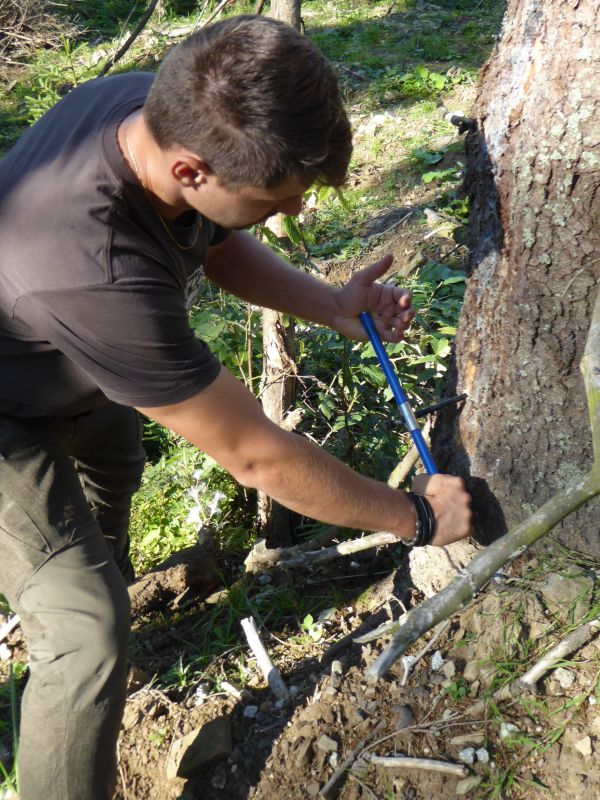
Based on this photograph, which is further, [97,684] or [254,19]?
[97,684]

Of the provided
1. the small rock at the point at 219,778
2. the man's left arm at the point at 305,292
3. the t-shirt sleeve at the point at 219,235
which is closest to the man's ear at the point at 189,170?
the t-shirt sleeve at the point at 219,235

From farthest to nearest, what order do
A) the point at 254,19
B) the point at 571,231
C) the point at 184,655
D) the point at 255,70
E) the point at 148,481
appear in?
the point at 148,481, the point at 184,655, the point at 571,231, the point at 254,19, the point at 255,70

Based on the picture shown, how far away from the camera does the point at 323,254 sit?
564cm

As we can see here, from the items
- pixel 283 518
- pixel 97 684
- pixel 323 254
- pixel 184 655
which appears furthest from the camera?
pixel 323 254

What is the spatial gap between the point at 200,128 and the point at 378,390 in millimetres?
1926

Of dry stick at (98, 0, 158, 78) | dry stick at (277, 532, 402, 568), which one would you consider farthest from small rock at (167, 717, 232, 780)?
dry stick at (98, 0, 158, 78)

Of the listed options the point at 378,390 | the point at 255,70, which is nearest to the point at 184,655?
the point at 378,390

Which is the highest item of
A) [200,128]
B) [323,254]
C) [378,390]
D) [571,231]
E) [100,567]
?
[200,128]

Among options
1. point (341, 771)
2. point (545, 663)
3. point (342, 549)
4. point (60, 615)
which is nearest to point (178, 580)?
point (342, 549)

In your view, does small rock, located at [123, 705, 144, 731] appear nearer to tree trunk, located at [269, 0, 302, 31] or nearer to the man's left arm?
the man's left arm

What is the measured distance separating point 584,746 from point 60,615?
149 centimetres

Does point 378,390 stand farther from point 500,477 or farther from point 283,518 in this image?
point 500,477

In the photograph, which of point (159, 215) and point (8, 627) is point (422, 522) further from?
point (8, 627)

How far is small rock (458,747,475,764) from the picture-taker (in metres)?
1.97
